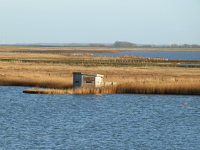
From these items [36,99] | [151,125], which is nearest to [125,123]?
[151,125]

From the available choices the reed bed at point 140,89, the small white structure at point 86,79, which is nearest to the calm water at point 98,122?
the reed bed at point 140,89

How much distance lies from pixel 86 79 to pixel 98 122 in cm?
1681

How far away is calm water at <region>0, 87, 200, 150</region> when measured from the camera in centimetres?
3125

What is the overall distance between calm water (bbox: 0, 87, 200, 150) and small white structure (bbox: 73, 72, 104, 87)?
2.01 metres

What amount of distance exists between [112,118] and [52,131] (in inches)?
315

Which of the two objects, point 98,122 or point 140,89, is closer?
point 98,122

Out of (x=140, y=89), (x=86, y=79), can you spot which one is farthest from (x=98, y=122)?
(x=140, y=89)

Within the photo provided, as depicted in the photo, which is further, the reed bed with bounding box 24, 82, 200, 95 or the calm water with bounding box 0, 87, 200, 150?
the reed bed with bounding box 24, 82, 200, 95

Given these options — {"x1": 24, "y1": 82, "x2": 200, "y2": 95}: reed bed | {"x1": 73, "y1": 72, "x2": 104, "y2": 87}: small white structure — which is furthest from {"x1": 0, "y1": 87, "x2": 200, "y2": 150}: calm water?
{"x1": 73, "y1": 72, "x2": 104, "y2": 87}: small white structure

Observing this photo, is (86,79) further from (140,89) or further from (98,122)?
(98,122)

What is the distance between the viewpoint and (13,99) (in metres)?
52.8

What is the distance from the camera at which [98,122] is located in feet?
129

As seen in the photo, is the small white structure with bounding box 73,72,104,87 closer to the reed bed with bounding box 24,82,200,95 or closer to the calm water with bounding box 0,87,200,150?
the reed bed with bounding box 24,82,200,95

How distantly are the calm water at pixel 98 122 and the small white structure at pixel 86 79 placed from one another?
2.01 meters
